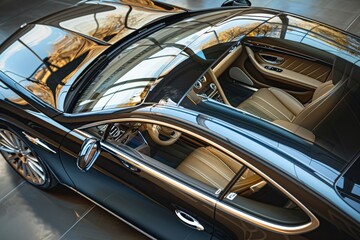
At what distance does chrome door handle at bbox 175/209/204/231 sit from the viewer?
1.85 meters

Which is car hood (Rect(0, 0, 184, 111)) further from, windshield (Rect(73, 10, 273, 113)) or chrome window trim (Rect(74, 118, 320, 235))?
chrome window trim (Rect(74, 118, 320, 235))

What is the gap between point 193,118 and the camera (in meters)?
1.78

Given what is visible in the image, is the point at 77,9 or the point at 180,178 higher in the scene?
the point at 77,9

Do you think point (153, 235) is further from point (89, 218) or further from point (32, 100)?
point (32, 100)

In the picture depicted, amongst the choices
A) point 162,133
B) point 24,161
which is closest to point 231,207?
point 162,133

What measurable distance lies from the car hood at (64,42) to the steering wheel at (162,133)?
1.91 ft

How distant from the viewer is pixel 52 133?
2.33m

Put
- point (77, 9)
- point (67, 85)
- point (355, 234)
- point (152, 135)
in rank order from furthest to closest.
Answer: point (77, 9)
point (67, 85)
point (152, 135)
point (355, 234)

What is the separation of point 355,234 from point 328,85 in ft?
3.10

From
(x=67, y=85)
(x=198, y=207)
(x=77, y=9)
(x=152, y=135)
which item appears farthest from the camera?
(x=77, y=9)

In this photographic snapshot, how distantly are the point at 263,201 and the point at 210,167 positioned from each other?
410 millimetres

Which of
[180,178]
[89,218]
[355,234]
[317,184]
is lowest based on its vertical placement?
[89,218]

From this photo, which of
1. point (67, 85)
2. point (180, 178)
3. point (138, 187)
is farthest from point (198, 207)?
point (67, 85)

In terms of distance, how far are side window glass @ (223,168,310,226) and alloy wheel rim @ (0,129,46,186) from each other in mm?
1494
